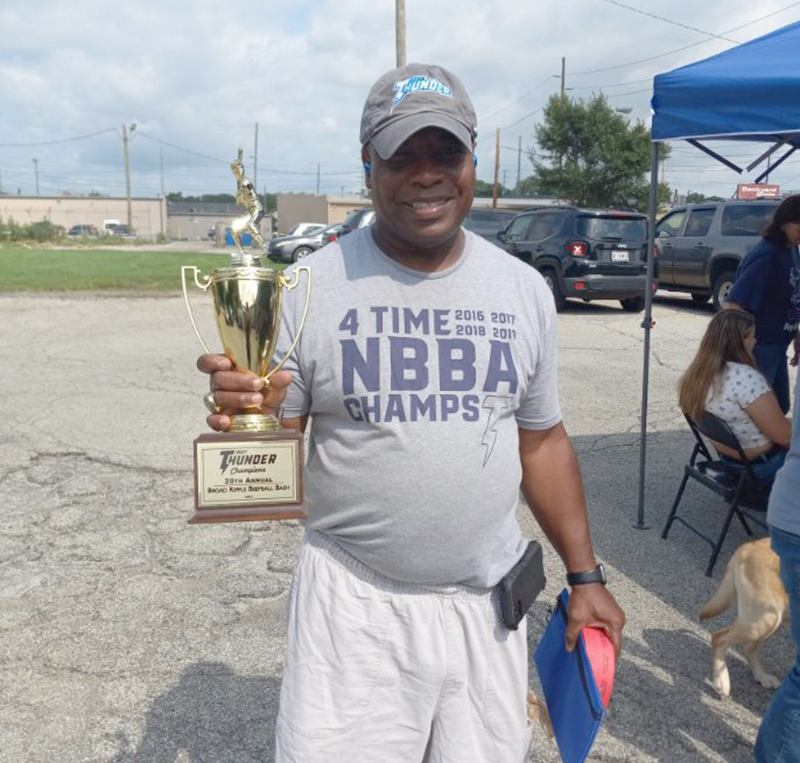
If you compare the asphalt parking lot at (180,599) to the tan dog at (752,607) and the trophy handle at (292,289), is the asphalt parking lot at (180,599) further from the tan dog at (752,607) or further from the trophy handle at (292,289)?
the trophy handle at (292,289)

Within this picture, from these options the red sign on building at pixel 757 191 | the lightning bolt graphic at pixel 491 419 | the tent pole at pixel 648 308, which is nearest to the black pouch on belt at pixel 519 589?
the lightning bolt graphic at pixel 491 419

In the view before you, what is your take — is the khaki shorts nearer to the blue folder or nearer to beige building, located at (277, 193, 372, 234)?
the blue folder

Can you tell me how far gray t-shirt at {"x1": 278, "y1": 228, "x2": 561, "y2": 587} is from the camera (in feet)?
5.32

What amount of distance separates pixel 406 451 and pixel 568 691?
73 cm


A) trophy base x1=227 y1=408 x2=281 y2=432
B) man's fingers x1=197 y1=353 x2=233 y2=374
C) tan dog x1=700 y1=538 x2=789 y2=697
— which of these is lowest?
tan dog x1=700 y1=538 x2=789 y2=697

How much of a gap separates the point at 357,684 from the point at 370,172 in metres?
1.04

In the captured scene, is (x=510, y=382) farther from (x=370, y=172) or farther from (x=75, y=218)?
(x=75, y=218)

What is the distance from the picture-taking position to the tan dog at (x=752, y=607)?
2.91 meters

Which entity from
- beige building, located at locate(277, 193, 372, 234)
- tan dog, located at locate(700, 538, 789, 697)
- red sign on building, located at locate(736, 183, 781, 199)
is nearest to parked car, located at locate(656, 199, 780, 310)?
red sign on building, located at locate(736, 183, 781, 199)

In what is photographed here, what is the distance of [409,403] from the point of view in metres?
1.61

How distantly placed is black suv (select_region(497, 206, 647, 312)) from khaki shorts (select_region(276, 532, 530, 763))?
37.9 ft

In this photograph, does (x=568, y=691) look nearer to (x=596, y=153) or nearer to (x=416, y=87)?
(x=416, y=87)

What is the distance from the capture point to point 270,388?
160 centimetres

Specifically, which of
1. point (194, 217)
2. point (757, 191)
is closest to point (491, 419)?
point (757, 191)
